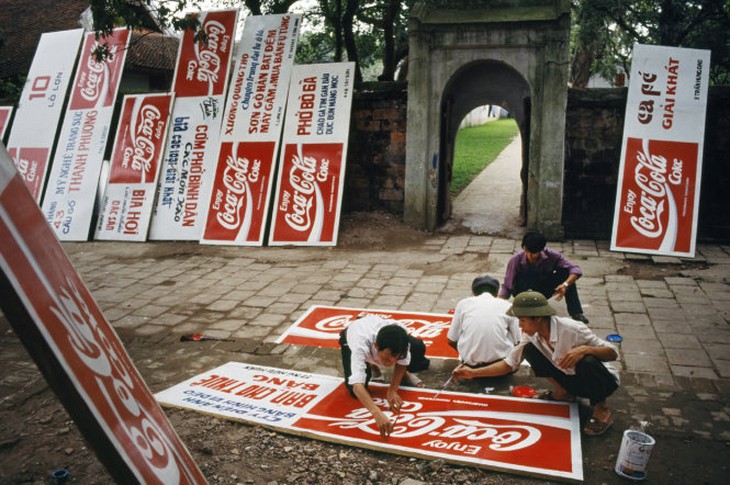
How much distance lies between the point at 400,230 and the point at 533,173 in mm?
2512

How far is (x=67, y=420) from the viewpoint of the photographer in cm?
450

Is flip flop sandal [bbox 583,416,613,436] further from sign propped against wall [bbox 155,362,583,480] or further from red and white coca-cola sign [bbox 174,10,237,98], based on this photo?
red and white coca-cola sign [bbox 174,10,237,98]

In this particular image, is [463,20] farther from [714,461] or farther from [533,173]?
[714,461]

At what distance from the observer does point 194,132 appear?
10445 millimetres

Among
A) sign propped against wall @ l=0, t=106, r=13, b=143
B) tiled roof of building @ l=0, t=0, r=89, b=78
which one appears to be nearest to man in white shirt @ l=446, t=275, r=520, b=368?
sign propped against wall @ l=0, t=106, r=13, b=143

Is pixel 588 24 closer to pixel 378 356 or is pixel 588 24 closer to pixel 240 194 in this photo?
pixel 240 194

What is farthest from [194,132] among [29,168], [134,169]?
[29,168]

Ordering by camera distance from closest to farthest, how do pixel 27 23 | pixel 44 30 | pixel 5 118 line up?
pixel 5 118 < pixel 44 30 < pixel 27 23

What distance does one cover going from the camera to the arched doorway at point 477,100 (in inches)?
406

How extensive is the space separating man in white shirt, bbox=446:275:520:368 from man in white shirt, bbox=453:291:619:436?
498 millimetres

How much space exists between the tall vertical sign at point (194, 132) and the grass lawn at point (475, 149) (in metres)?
6.27

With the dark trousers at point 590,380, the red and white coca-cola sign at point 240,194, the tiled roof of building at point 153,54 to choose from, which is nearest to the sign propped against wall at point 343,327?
the dark trousers at point 590,380

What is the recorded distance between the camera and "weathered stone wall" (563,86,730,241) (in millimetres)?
9070

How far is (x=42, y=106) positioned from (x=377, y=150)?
22.5 feet
